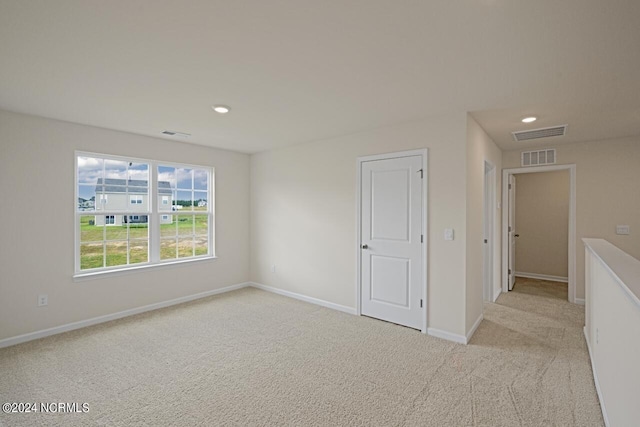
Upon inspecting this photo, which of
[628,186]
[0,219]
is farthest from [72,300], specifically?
[628,186]

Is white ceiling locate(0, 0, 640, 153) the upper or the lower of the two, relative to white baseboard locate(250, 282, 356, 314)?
upper

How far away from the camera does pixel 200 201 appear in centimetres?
503

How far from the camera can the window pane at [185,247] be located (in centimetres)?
475

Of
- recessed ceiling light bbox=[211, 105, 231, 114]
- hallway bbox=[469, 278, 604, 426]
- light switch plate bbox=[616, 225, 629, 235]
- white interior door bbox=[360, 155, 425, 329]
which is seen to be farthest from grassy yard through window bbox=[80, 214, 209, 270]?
light switch plate bbox=[616, 225, 629, 235]

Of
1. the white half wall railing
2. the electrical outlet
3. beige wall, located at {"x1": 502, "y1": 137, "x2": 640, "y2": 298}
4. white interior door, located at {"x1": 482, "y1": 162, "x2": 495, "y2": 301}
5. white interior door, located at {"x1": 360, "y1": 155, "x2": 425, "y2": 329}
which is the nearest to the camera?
the white half wall railing

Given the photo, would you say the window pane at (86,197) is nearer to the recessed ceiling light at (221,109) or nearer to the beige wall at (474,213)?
the recessed ceiling light at (221,109)

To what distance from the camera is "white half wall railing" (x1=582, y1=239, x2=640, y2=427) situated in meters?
1.38

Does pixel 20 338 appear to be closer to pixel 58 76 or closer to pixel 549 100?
pixel 58 76

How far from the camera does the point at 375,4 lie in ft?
5.09

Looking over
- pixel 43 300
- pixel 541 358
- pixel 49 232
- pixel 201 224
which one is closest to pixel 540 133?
pixel 541 358

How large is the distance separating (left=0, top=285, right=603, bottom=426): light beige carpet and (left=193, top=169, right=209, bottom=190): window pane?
6.94 ft

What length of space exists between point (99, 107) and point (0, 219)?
157 centimetres

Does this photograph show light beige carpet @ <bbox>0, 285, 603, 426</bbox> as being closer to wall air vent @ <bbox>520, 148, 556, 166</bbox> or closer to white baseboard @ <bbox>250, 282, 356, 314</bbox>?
white baseboard @ <bbox>250, 282, 356, 314</bbox>

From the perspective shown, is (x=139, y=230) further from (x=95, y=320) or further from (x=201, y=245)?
(x=95, y=320)
